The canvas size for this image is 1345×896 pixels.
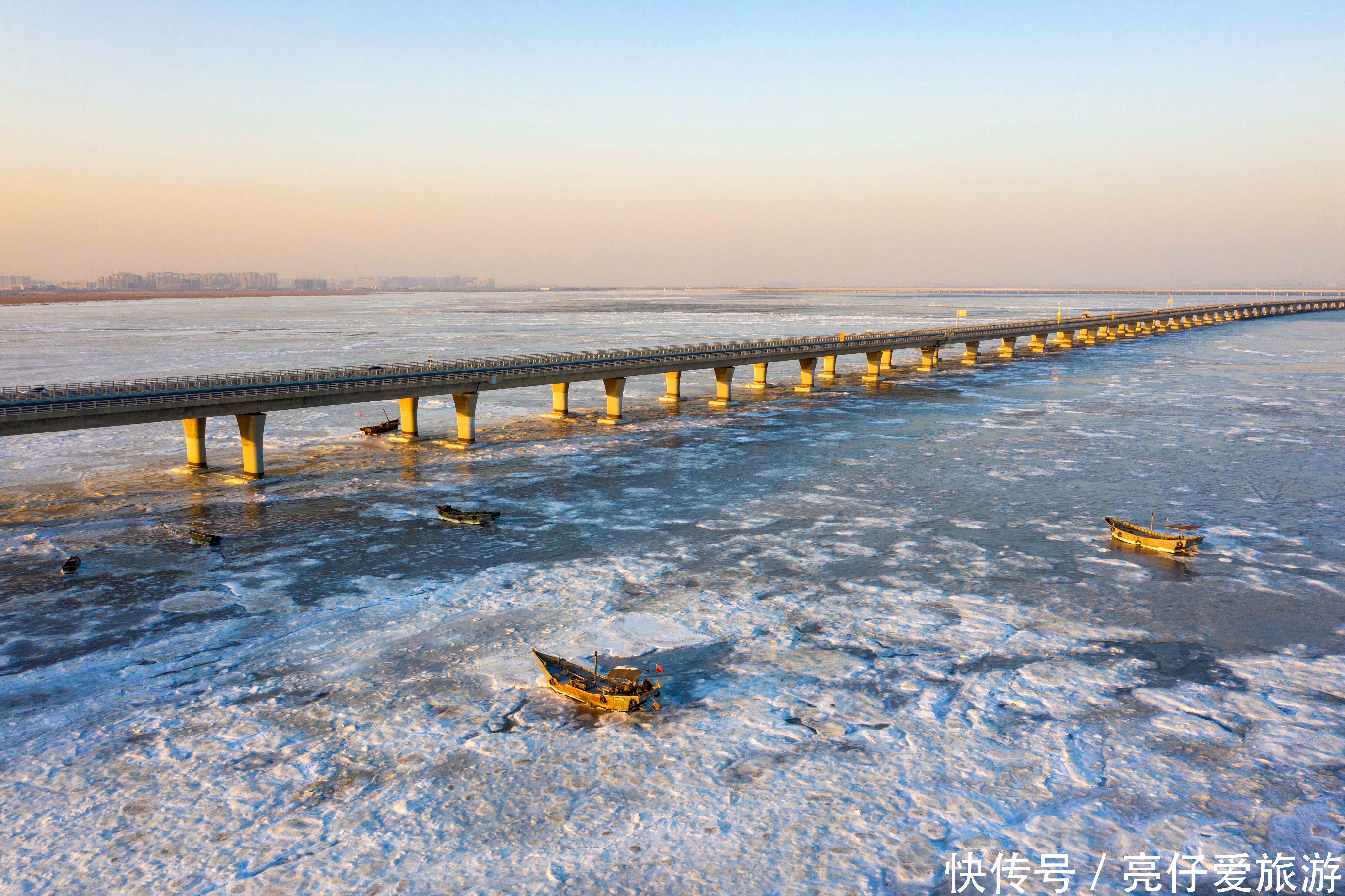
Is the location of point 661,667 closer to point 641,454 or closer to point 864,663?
point 864,663

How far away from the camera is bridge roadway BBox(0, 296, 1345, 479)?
56.3 m

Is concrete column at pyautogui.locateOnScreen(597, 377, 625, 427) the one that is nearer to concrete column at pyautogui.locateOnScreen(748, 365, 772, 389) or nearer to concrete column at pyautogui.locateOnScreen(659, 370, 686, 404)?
concrete column at pyautogui.locateOnScreen(659, 370, 686, 404)

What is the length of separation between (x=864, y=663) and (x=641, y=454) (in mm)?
41272

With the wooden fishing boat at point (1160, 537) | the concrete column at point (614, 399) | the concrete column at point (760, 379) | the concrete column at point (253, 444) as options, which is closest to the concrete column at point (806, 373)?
the concrete column at point (760, 379)

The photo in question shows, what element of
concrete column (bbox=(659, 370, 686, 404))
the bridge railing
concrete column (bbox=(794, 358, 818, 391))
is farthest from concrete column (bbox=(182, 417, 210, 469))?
concrete column (bbox=(794, 358, 818, 391))

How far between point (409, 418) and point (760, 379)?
5449 centimetres

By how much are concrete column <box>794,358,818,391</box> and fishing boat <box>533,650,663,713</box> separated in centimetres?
9270

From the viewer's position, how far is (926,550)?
43344 millimetres

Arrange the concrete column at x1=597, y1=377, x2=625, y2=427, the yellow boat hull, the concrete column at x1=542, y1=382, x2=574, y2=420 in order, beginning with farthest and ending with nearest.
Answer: the concrete column at x1=542, y1=382, x2=574, y2=420 → the concrete column at x1=597, y1=377, x2=625, y2=427 → the yellow boat hull

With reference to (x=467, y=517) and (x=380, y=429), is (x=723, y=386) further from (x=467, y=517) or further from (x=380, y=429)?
(x=467, y=517)

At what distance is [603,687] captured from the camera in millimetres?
27078

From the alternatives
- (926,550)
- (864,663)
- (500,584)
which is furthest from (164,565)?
(926,550)

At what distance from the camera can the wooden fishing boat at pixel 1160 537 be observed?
42344 millimetres

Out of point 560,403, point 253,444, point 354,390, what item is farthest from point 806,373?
point 253,444
